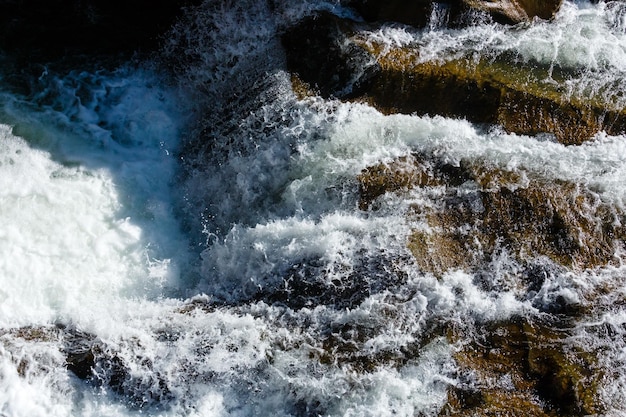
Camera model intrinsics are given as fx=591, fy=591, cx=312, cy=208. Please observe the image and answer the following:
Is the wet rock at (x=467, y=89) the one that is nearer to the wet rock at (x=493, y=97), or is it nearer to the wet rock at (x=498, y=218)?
the wet rock at (x=493, y=97)

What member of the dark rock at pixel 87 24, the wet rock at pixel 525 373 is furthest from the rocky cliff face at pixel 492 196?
the dark rock at pixel 87 24

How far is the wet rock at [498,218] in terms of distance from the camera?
22.2 feet

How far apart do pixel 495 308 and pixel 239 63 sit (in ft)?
17.1

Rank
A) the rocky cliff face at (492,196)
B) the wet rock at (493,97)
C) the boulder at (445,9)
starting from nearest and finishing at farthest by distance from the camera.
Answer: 1. the rocky cliff face at (492,196)
2. the wet rock at (493,97)
3. the boulder at (445,9)

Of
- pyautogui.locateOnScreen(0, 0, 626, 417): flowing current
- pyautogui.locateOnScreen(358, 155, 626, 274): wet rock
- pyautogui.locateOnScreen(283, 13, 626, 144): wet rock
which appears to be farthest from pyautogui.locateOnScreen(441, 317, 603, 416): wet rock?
pyautogui.locateOnScreen(283, 13, 626, 144): wet rock

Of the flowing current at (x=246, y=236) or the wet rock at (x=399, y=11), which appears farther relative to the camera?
the wet rock at (x=399, y=11)

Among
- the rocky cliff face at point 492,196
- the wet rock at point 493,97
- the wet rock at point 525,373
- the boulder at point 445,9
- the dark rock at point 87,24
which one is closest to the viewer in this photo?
the wet rock at point 525,373

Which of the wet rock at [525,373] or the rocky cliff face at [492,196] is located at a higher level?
the rocky cliff face at [492,196]

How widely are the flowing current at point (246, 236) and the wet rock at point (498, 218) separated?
168 mm

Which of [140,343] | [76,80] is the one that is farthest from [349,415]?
[76,80]

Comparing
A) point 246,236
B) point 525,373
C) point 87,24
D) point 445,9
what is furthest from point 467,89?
point 87,24

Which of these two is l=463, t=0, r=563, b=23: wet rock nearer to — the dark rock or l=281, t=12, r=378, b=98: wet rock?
l=281, t=12, r=378, b=98: wet rock

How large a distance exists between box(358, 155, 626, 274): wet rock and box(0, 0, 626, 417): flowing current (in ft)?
0.55

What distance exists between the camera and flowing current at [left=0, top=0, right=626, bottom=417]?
20.2 feet
